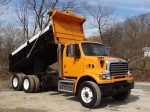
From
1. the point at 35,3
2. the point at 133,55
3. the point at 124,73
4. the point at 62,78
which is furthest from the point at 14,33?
the point at 124,73

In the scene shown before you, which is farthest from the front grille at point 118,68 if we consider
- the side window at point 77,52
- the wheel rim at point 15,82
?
the wheel rim at point 15,82

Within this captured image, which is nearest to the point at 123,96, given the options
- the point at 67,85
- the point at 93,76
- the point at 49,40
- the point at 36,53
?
the point at 93,76

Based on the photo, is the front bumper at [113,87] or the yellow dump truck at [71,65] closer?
the front bumper at [113,87]

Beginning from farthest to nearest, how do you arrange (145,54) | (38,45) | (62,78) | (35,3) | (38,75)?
(35,3) → (145,54) → (38,75) → (38,45) → (62,78)

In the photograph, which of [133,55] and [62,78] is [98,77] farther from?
[133,55]

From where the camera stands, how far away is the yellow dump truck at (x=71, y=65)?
8766 millimetres

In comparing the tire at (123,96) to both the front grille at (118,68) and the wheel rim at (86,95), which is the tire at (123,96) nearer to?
the front grille at (118,68)

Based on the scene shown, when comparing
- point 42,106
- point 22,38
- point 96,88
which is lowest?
point 42,106

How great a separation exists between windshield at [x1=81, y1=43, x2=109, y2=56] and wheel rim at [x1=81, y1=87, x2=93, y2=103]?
1.52 metres

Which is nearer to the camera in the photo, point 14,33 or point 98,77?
point 98,77

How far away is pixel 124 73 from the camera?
948cm

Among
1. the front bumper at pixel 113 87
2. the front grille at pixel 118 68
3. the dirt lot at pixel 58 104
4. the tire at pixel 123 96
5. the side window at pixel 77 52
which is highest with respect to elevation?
the side window at pixel 77 52

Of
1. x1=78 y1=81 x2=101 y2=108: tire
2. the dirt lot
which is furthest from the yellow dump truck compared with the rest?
the dirt lot

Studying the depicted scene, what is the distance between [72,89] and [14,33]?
21412mm
